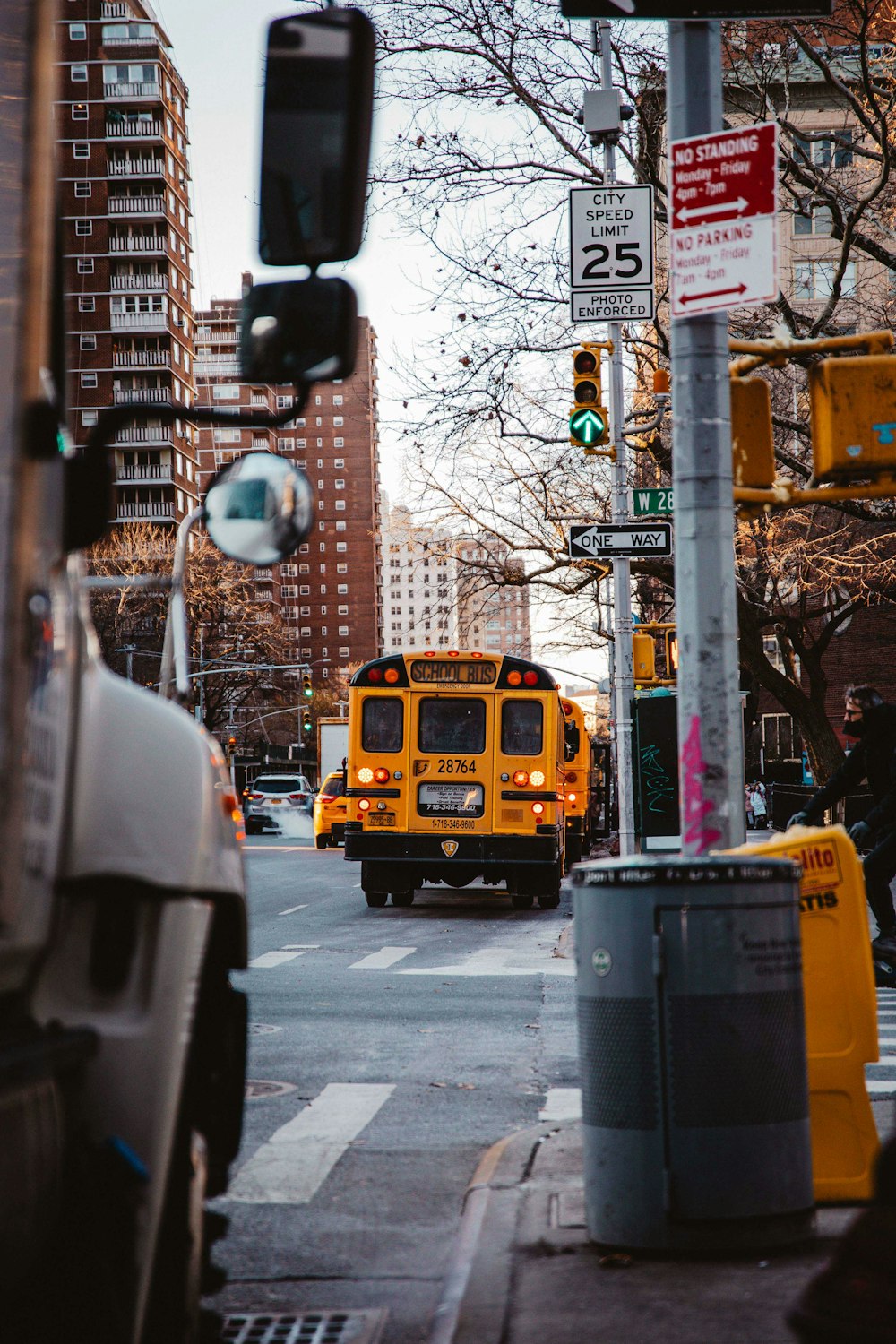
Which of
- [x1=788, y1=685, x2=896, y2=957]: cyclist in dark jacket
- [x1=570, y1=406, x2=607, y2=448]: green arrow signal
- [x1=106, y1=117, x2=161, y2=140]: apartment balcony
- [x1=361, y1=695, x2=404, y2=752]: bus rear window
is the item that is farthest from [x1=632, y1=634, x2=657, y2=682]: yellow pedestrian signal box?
A: [x1=106, y1=117, x2=161, y2=140]: apartment balcony

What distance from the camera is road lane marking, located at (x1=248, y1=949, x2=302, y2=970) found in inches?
531

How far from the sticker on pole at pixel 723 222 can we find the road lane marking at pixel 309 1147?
11.3 ft

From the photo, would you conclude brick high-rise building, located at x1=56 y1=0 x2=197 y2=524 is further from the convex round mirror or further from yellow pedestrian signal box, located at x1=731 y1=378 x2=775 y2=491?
the convex round mirror

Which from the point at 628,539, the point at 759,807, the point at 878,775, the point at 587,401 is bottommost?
the point at 759,807

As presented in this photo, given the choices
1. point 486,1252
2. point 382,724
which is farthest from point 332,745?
point 486,1252

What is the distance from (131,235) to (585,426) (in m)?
82.7

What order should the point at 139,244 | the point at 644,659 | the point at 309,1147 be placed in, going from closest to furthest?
the point at 309,1147
the point at 644,659
the point at 139,244

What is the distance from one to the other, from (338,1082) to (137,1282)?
17.5 ft

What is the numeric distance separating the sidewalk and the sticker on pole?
9.91 ft

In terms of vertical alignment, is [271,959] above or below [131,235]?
below

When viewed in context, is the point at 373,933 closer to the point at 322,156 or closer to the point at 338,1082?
the point at 338,1082

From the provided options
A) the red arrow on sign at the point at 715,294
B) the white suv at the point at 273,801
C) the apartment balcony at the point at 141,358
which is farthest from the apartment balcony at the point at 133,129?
the red arrow on sign at the point at 715,294

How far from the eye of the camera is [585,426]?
16797 millimetres

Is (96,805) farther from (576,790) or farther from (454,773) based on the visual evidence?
(576,790)
